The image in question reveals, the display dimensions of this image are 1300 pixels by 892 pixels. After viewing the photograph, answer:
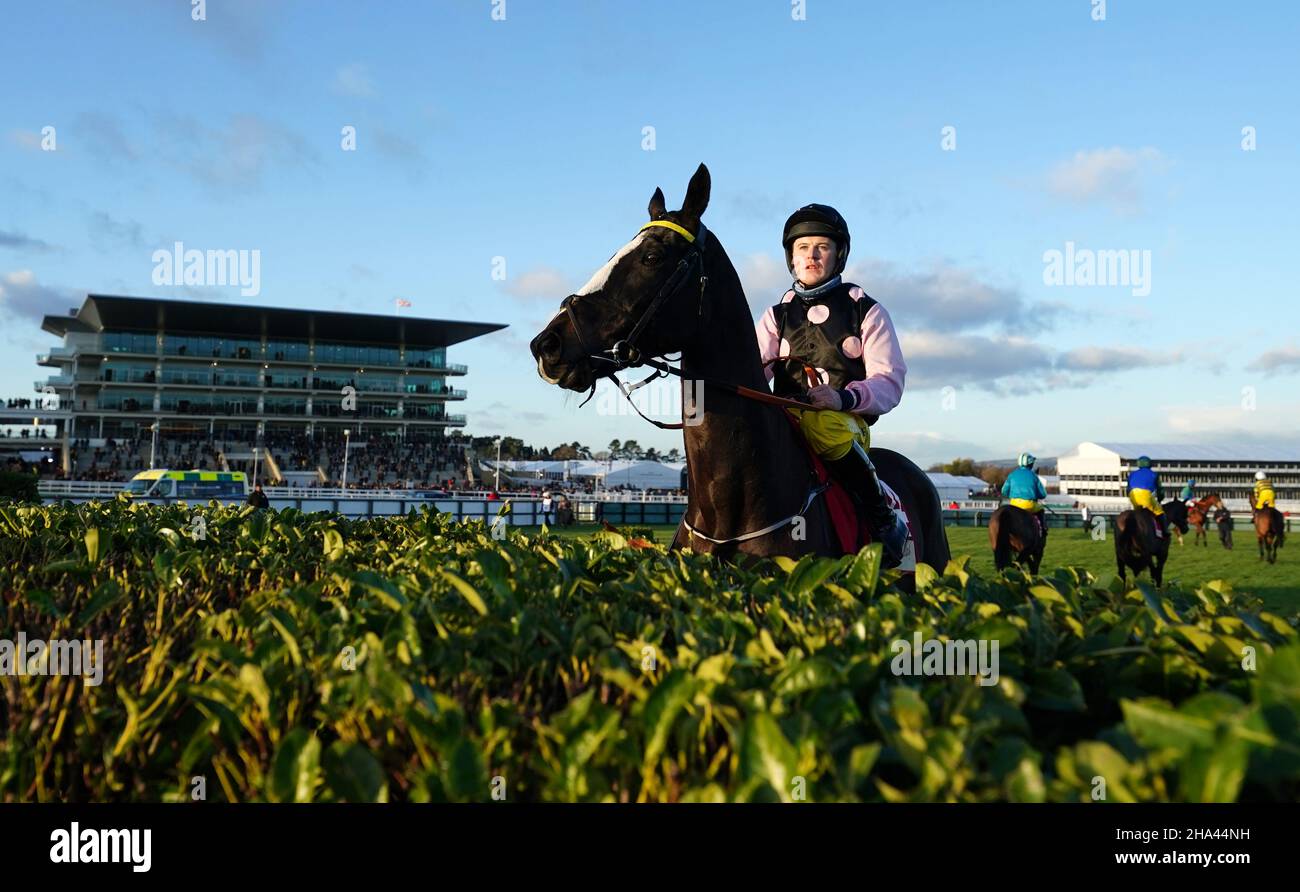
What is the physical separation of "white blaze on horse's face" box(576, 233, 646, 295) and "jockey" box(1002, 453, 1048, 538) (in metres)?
9.80

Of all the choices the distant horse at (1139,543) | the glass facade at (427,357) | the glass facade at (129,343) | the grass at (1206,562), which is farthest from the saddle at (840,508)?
the glass facade at (129,343)

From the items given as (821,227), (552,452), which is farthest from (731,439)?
(552,452)

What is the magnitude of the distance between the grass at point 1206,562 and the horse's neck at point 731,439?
7358 mm

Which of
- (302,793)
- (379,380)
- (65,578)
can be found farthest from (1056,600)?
(379,380)

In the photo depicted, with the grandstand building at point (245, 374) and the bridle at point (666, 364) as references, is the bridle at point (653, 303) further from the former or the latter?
the grandstand building at point (245, 374)

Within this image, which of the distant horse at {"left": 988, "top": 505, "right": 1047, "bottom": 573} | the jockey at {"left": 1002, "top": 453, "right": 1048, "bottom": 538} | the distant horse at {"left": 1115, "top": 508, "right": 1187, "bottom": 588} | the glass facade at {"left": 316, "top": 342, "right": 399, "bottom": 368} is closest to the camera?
the distant horse at {"left": 988, "top": 505, "right": 1047, "bottom": 573}

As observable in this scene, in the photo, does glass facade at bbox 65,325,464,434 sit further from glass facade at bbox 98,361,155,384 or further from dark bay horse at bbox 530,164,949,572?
dark bay horse at bbox 530,164,949,572

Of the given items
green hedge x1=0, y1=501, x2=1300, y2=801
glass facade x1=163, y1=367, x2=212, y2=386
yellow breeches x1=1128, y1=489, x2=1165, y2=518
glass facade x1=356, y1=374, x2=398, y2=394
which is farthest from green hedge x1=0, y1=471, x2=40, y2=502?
glass facade x1=356, y1=374, x2=398, y2=394

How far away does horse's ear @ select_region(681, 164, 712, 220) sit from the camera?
3.75 metres

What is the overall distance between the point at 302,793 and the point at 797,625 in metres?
1.04

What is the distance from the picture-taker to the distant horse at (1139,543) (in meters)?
12.4

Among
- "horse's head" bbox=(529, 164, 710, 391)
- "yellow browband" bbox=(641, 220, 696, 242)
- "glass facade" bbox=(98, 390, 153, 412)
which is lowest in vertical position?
"horse's head" bbox=(529, 164, 710, 391)

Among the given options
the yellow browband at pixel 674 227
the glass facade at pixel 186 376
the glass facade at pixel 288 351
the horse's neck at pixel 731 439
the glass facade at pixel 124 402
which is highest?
the glass facade at pixel 288 351

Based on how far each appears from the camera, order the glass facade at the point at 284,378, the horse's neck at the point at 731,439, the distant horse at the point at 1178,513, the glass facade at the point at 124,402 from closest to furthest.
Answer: the horse's neck at the point at 731,439
the distant horse at the point at 1178,513
the glass facade at the point at 124,402
the glass facade at the point at 284,378
